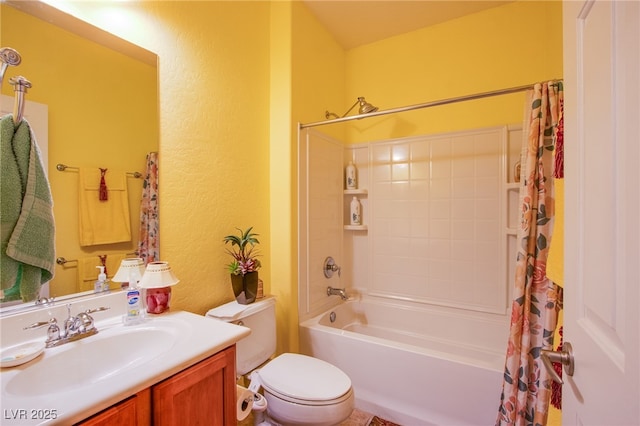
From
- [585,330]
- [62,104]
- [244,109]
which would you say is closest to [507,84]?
[244,109]

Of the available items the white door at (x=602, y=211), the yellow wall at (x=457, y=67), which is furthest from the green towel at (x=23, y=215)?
the yellow wall at (x=457, y=67)

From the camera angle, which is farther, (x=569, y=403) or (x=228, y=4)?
(x=228, y=4)

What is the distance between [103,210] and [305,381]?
3.83ft

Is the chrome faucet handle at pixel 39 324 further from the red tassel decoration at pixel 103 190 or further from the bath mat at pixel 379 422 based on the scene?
the bath mat at pixel 379 422

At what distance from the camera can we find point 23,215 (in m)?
0.79

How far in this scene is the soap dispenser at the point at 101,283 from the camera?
1.16 meters

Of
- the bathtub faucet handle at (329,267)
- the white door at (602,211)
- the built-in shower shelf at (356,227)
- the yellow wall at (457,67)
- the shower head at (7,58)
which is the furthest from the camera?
the built-in shower shelf at (356,227)

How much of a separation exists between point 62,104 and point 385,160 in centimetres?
208

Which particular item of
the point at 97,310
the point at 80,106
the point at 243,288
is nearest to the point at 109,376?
the point at 97,310

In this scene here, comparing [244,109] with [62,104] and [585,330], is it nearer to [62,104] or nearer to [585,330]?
[62,104]

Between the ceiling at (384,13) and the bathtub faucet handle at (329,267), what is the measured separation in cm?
186

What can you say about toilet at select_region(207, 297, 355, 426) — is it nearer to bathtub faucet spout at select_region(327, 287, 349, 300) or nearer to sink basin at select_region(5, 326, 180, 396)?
sink basin at select_region(5, 326, 180, 396)

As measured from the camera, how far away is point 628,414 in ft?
1.50

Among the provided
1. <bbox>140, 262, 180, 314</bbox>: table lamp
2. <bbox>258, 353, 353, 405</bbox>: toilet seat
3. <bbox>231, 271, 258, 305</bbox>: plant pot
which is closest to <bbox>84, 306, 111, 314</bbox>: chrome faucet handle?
<bbox>140, 262, 180, 314</bbox>: table lamp
